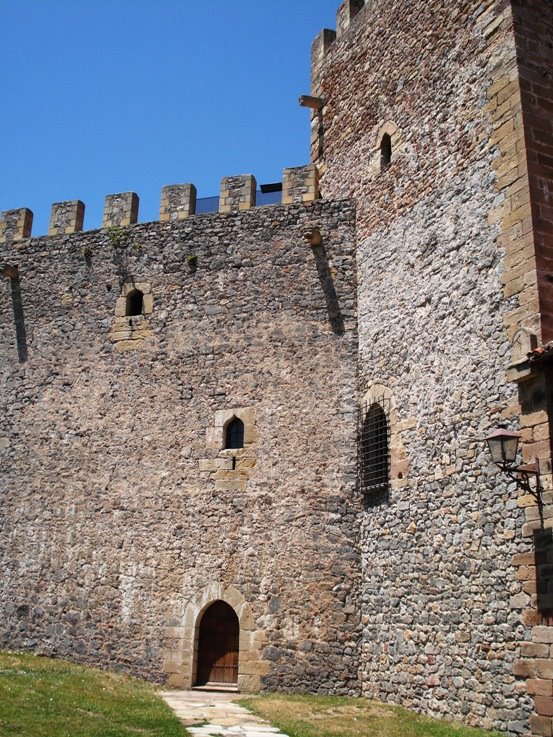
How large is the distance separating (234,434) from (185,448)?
834mm

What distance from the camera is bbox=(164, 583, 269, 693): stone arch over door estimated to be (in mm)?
11039

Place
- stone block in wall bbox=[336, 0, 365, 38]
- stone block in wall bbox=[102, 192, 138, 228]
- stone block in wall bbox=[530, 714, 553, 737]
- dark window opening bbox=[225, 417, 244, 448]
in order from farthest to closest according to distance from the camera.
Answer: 1. stone block in wall bbox=[102, 192, 138, 228]
2. stone block in wall bbox=[336, 0, 365, 38]
3. dark window opening bbox=[225, 417, 244, 448]
4. stone block in wall bbox=[530, 714, 553, 737]

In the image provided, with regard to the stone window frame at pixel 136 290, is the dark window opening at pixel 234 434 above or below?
below

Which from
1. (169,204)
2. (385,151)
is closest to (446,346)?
(385,151)

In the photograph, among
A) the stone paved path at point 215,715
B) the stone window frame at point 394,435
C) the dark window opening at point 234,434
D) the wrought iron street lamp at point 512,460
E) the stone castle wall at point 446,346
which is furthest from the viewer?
the dark window opening at point 234,434

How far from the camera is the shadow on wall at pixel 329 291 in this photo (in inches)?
485

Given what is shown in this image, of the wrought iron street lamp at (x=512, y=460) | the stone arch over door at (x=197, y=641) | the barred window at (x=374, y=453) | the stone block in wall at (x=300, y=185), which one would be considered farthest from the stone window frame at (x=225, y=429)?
the wrought iron street lamp at (x=512, y=460)

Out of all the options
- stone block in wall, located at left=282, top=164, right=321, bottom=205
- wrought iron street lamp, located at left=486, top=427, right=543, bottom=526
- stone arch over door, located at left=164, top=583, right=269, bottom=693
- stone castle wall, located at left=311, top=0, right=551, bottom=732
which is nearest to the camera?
wrought iron street lamp, located at left=486, top=427, right=543, bottom=526

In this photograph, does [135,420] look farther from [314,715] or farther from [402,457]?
[314,715]

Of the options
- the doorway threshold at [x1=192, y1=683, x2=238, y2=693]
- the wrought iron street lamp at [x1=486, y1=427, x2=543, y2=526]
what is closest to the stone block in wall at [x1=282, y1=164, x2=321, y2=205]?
the wrought iron street lamp at [x1=486, y1=427, x2=543, y2=526]

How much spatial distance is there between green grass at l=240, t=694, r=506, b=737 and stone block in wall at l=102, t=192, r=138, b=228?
8596mm

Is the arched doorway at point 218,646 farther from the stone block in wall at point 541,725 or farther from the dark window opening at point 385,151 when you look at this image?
the dark window opening at point 385,151

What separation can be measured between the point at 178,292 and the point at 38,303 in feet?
9.39

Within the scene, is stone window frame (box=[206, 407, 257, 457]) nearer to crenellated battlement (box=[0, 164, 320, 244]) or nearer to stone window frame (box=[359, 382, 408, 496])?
stone window frame (box=[359, 382, 408, 496])
